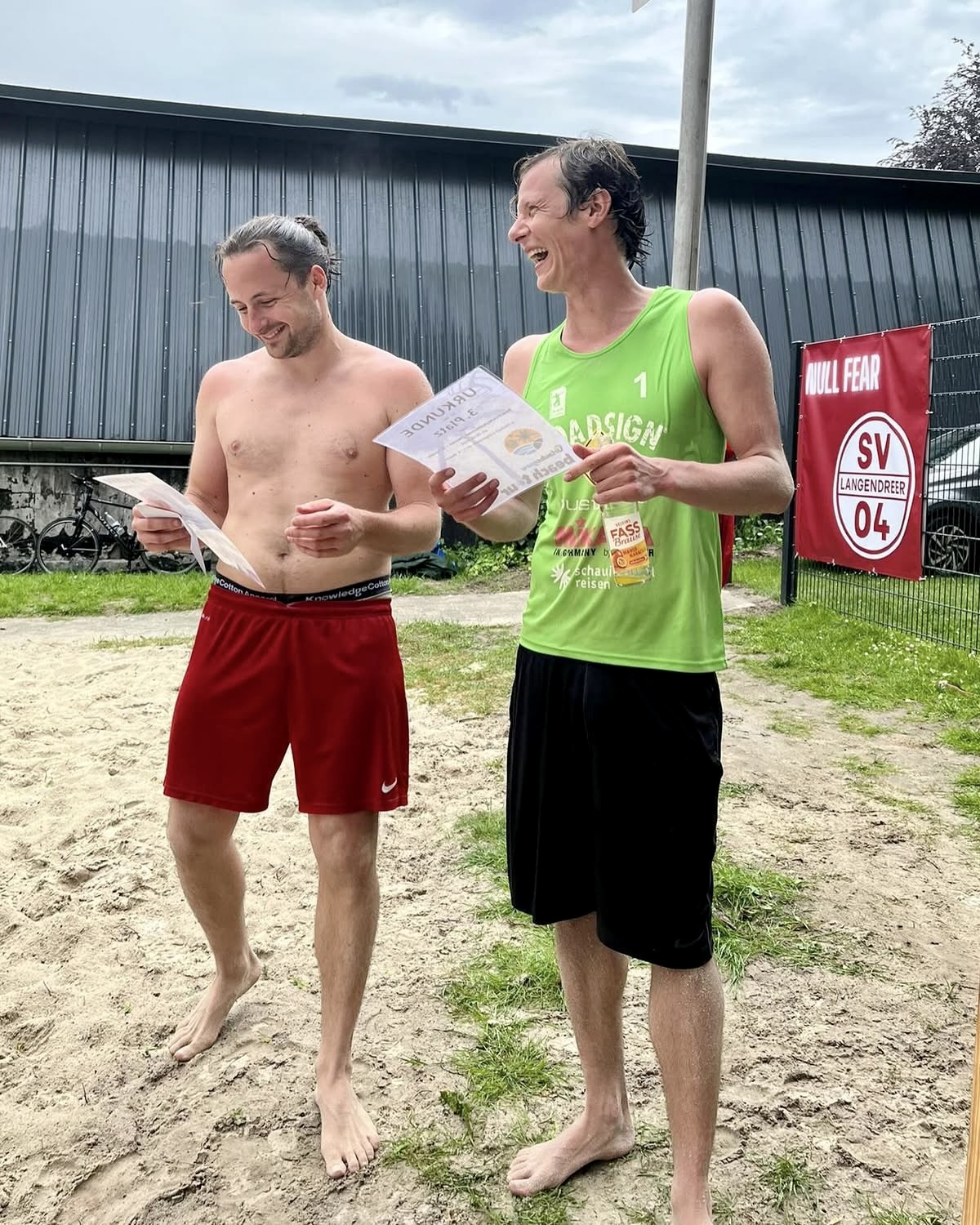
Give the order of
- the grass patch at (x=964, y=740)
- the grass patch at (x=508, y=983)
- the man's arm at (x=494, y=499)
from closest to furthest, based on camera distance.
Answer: the man's arm at (x=494, y=499)
the grass patch at (x=508, y=983)
the grass patch at (x=964, y=740)

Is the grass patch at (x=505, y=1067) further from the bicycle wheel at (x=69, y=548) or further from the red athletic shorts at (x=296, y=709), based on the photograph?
the bicycle wheel at (x=69, y=548)

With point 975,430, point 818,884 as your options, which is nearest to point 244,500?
point 818,884

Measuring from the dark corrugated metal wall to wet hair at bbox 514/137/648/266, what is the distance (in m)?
10.7

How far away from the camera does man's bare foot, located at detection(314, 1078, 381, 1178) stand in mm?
2279

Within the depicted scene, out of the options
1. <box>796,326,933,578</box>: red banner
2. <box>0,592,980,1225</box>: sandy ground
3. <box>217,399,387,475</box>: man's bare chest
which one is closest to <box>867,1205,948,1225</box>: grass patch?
<box>0,592,980,1225</box>: sandy ground

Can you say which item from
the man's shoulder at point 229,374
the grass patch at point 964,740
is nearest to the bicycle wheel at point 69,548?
the grass patch at point 964,740

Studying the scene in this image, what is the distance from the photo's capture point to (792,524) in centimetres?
883

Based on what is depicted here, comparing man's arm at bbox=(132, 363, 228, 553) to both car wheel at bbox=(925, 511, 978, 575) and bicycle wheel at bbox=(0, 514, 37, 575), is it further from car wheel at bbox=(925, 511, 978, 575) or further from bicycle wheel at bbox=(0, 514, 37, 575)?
bicycle wheel at bbox=(0, 514, 37, 575)

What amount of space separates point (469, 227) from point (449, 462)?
1232 cm

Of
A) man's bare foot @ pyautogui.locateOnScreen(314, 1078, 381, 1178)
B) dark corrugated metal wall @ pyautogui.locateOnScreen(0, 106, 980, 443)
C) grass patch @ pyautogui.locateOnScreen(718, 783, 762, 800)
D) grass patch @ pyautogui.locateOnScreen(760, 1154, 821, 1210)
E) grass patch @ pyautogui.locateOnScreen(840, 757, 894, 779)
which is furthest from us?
dark corrugated metal wall @ pyautogui.locateOnScreen(0, 106, 980, 443)

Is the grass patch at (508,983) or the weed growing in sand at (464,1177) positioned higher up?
the grass patch at (508,983)

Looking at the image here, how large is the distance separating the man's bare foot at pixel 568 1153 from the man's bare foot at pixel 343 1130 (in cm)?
35

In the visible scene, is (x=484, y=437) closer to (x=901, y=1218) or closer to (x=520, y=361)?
(x=520, y=361)

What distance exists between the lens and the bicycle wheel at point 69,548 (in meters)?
11.3
